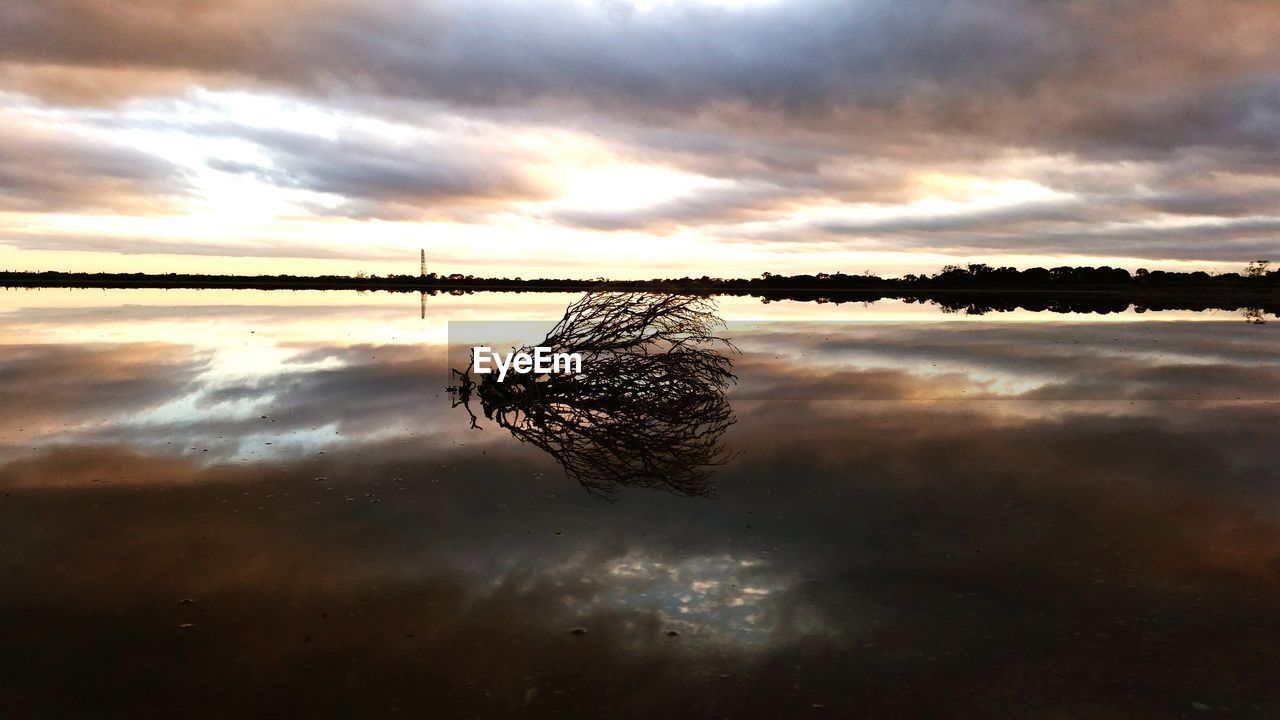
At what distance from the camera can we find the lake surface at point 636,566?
13.6ft

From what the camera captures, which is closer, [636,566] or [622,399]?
[636,566]

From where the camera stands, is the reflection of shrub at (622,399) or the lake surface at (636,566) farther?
the reflection of shrub at (622,399)

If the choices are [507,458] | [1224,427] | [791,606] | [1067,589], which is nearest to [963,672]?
[791,606]

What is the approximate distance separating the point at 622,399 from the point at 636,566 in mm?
5358

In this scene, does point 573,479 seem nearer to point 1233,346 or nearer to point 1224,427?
point 1224,427

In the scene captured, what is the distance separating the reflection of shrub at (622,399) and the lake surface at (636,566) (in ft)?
1.81

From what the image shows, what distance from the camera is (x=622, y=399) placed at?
1106 cm

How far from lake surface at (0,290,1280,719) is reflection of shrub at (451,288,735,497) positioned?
0.55 m

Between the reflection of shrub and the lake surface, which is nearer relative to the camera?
the lake surface

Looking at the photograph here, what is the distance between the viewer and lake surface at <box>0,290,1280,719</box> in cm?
414

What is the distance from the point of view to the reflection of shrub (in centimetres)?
941

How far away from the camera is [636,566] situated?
581 cm

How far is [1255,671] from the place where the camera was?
430cm

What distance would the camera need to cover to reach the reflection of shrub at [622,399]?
9.41 meters
